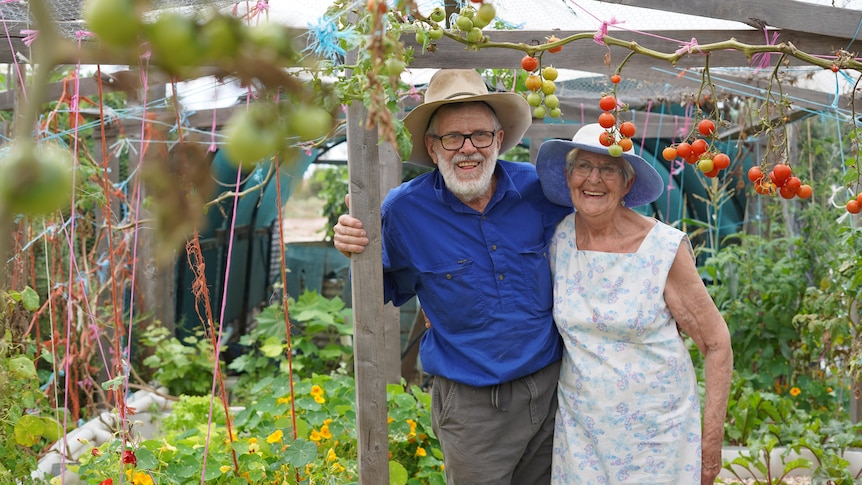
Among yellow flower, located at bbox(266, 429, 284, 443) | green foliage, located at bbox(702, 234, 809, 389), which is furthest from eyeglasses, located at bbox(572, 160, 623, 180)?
green foliage, located at bbox(702, 234, 809, 389)

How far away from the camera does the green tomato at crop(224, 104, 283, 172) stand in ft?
1.01

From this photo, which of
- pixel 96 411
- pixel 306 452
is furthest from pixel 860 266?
pixel 96 411

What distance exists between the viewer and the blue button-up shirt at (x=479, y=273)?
2230 mm

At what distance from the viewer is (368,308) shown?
1.96m

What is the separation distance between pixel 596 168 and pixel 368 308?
2.38 ft

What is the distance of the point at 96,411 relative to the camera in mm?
4074

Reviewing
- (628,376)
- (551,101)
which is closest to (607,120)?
(551,101)

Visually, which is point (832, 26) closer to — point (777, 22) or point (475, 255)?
point (777, 22)

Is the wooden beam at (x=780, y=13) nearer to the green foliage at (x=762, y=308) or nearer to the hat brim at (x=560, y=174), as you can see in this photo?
the hat brim at (x=560, y=174)

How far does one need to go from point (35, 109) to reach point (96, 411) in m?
4.16

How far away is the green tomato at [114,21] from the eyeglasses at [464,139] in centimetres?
199

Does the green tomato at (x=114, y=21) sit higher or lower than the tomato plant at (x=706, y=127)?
higher

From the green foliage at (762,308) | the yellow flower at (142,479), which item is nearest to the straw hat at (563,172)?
the yellow flower at (142,479)

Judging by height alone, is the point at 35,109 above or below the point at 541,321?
above
